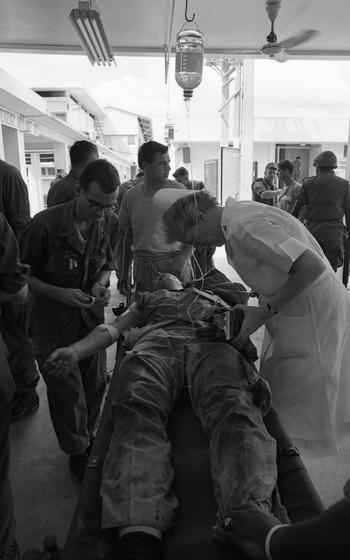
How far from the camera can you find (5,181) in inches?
92.3

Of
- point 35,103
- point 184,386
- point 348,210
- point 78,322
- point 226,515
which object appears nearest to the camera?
point 226,515

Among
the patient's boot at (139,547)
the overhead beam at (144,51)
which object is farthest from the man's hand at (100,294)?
the overhead beam at (144,51)

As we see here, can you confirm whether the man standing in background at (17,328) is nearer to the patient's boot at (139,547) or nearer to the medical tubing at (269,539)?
the patient's boot at (139,547)

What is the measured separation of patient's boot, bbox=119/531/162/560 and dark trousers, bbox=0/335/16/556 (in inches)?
22.3

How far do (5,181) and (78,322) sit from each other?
1.00m

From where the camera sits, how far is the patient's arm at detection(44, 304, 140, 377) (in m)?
1.45

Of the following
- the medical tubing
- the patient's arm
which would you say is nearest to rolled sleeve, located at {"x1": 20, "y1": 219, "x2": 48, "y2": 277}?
the patient's arm

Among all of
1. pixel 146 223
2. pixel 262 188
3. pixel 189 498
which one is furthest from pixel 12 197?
pixel 262 188

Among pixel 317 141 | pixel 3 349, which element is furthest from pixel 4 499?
pixel 317 141

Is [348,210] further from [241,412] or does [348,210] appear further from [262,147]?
[262,147]

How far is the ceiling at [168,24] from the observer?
3.60m

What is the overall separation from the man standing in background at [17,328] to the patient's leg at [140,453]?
1088 mm

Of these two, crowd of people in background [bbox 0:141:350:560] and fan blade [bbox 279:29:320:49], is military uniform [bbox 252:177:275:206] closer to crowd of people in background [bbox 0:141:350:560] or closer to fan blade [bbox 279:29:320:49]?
fan blade [bbox 279:29:320:49]

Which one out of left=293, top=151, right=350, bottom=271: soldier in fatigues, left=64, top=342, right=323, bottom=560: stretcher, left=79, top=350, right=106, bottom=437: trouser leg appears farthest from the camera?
left=293, top=151, right=350, bottom=271: soldier in fatigues
